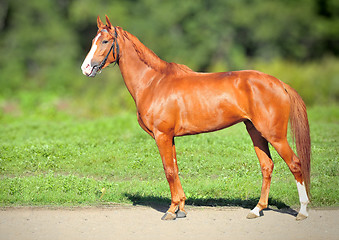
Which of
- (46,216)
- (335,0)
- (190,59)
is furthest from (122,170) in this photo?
(335,0)

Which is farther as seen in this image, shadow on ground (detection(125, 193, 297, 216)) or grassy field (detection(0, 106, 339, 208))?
grassy field (detection(0, 106, 339, 208))

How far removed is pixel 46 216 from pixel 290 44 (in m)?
29.7

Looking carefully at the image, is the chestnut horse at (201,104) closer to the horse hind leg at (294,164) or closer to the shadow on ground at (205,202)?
the horse hind leg at (294,164)

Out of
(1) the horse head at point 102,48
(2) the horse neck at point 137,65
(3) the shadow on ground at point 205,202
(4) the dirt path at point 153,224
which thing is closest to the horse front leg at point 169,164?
(4) the dirt path at point 153,224

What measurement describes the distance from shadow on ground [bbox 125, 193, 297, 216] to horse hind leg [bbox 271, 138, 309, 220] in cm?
56

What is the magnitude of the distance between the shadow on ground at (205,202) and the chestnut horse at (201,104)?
1.75 ft

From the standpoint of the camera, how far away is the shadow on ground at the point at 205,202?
728 cm

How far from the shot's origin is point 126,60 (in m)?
6.84

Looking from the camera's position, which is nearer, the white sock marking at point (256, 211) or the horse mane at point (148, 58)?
the white sock marking at point (256, 211)

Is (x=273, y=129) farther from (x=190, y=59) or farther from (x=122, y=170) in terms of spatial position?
(x=190, y=59)

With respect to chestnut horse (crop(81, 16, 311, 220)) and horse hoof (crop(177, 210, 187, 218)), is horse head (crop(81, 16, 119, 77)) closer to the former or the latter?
chestnut horse (crop(81, 16, 311, 220))

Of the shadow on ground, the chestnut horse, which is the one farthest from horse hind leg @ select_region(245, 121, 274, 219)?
the shadow on ground

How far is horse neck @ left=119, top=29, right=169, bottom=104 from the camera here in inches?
268

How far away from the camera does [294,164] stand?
254 inches
